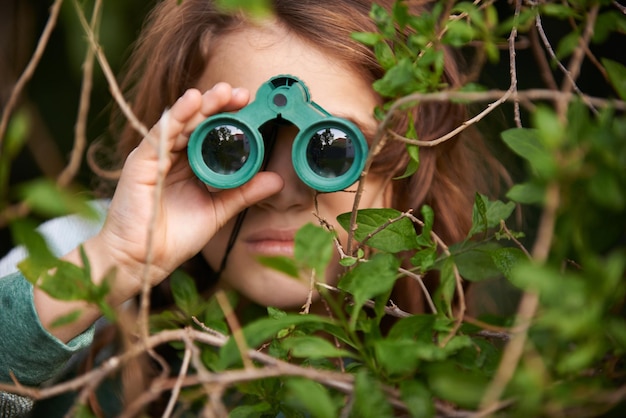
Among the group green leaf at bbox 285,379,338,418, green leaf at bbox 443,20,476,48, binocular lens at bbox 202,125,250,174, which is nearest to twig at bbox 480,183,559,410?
green leaf at bbox 285,379,338,418

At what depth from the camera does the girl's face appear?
1.34 metres

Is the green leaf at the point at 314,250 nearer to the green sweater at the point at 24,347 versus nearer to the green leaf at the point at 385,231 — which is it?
the green leaf at the point at 385,231

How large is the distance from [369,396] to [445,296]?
0.19 meters

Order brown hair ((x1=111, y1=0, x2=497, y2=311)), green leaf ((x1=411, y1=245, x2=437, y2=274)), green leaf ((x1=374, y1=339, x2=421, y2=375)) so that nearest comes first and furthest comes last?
green leaf ((x1=374, y1=339, x2=421, y2=375)), green leaf ((x1=411, y1=245, x2=437, y2=274)), brown hair ((x1=111, y1=0, x2=497, y2=311))

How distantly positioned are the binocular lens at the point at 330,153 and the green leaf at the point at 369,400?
1.95ft

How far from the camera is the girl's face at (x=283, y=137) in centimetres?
134

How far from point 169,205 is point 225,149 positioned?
0.65 feet

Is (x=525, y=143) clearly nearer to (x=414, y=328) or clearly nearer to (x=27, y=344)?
(x=414, y=328)

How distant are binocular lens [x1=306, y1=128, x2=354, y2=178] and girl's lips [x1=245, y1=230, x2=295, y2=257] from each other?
23cm

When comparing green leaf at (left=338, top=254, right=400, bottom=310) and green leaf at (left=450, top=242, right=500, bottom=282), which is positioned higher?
green leaf at (left=338, top=254, right=400, bottom=310)

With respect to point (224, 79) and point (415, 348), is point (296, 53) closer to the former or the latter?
point (224, 79)

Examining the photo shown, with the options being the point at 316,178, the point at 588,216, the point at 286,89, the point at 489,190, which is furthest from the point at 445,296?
the point at 489,190

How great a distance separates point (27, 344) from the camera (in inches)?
47.5

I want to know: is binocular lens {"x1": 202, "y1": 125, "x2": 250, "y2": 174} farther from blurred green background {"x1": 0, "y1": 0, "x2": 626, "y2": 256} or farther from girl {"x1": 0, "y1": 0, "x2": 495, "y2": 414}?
blurred green background {"x1": 0, "y1": 0, "x2": 626, "y2": 256}
